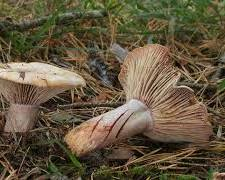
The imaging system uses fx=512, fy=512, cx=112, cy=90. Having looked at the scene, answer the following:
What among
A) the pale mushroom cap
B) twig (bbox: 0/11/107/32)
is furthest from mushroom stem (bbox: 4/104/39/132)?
twig (bbox: 0/11/107/32)

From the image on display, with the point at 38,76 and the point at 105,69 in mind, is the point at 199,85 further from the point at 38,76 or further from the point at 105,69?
the point at 38,76

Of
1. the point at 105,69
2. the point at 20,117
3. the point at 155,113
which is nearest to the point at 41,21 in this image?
the point at 105,69

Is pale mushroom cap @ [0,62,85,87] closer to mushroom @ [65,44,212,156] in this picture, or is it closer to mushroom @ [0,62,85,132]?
mushroom @ [0,62,85,132]

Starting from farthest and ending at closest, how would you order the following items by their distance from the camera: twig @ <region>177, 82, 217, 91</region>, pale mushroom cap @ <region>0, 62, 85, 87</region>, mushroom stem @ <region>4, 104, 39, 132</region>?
twig @ <region>177, 82, 217, 91</region>, mushroom stem @ <region>4, 104, 39, 132</region>, pale mushroom cap @ <region>0, 62, 85, 87</region>

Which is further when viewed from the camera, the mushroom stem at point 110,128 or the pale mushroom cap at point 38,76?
the mushroom stem at point 110,128

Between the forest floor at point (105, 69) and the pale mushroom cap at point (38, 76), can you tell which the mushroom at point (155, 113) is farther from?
the pale mushroom cap at point (38, 76)

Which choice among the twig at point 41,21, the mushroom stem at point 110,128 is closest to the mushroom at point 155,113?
the mushroom stem at point 110,128

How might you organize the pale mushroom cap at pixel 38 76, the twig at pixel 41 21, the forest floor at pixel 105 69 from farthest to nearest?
the twig at pixel 41 21
the forest floor at pixel 105 69
the pale mushroom cap at pixel 38 76
